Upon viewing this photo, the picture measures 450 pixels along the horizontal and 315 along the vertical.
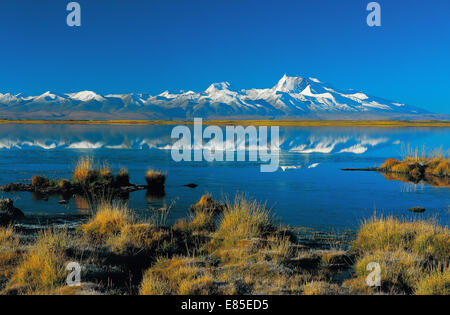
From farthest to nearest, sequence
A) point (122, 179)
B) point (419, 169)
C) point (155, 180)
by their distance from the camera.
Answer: point (419, 169), point (155, 180), point (122, 179)

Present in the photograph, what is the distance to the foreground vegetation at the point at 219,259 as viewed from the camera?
24.4 ft

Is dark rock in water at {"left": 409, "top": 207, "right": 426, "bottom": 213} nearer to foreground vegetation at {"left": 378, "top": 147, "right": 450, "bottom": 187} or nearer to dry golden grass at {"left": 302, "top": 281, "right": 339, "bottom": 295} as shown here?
dry golden grass at {"left": 302, "top": 281, "right": 339, "bottom": 295}

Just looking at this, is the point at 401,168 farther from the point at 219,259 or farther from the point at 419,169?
the point at 219,259

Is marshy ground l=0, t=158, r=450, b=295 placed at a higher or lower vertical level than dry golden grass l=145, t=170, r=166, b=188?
lower

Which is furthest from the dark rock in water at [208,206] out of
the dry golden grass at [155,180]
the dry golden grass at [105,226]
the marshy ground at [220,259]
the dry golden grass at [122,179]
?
the dry golden grass at [122,179]

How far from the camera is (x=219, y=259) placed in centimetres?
939

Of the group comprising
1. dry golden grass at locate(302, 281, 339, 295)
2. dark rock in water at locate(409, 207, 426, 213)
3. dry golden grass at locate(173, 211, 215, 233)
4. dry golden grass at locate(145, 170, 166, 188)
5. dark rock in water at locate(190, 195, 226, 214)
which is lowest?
dry golden grass at locate(302, 281, 339, 295)

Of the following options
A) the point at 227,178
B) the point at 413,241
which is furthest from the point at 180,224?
the point at 227,178

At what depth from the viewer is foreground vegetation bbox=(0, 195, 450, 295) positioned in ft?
24.4

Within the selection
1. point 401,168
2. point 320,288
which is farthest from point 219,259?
point 401,168

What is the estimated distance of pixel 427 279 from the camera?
7.73 meters

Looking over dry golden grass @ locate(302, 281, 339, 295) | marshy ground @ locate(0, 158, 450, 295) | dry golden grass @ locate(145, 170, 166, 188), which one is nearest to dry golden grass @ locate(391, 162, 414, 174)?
dry golden grass @ locate(145, 170, 166, 188)

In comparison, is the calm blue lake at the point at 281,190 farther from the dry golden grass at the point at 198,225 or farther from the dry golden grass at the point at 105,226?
the dry golden grass at the point at 105,226
